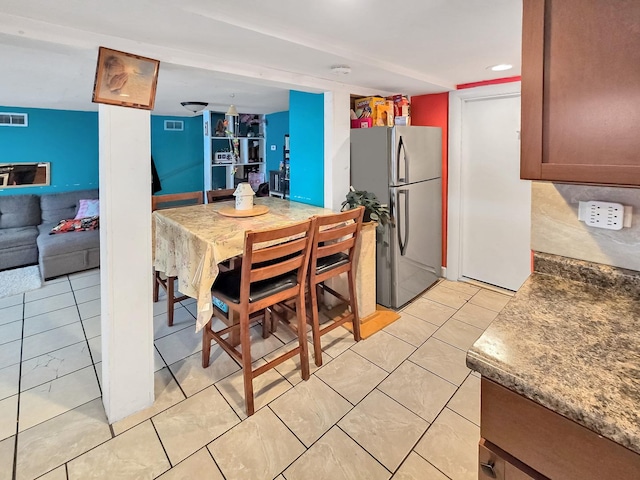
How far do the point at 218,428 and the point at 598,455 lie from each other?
1.59 metres

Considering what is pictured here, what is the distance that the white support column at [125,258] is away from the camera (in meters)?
1.62

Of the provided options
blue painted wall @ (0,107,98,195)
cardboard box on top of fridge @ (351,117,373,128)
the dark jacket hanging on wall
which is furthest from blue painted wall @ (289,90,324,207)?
blue painted wall @ (0,107,98,195)

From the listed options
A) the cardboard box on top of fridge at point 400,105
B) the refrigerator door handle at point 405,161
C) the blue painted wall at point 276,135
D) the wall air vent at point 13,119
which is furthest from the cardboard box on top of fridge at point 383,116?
the wall air vent at point 13,119

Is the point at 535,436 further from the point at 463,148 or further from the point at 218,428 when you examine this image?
the point at 463,148

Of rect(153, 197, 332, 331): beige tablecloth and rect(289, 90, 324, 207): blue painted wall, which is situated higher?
rect(289, 90, 324, 207): blue painted wall

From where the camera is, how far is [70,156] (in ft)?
15.2

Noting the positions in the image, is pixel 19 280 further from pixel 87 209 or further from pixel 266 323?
pixel 266 323

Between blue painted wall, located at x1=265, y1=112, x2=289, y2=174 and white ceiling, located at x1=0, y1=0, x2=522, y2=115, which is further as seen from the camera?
blue painted wall, located at x1=265, y1=112, x2=289, y2=174

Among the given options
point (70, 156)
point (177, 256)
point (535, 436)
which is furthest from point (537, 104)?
point (70, 156)

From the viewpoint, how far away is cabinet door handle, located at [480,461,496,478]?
2.92ft

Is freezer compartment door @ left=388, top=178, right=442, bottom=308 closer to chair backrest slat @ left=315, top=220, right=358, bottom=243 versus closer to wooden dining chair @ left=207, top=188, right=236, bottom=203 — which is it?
chair backrest slat @ left=315, top=220, right=358, bottom=243

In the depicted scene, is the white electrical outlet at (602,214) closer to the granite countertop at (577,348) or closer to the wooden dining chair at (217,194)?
the granite countertop at (577,348)

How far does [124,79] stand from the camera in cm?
161

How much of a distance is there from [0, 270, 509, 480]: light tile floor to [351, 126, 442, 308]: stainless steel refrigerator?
0.51 m
